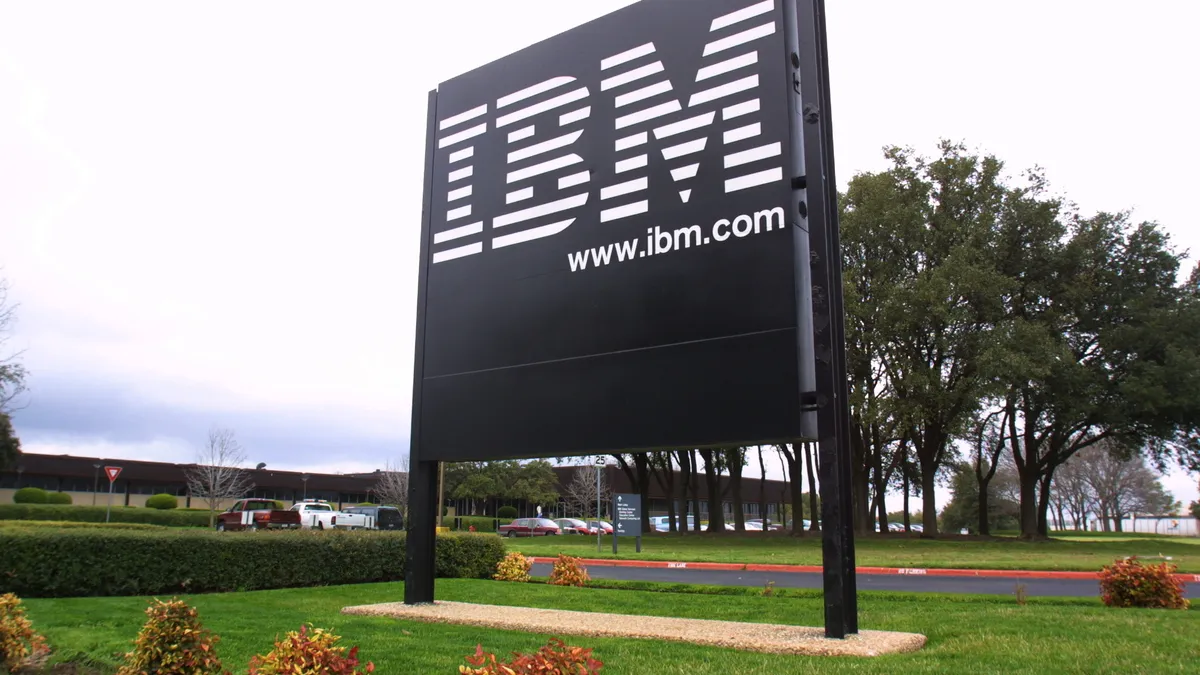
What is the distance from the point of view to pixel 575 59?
36.9ft

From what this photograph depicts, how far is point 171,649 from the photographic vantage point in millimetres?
6297

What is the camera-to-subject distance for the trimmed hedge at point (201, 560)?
1197 centimetres

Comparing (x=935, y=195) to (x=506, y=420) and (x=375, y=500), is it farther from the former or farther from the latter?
(x=375, y=500)

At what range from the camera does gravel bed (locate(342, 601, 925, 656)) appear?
7812 mm

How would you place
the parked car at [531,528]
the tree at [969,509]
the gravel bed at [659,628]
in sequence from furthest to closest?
the tree at [969,509], the parked car at [531,528], the gravel bed at [659,628]

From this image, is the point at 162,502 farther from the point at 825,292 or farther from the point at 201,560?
the point at 825,292

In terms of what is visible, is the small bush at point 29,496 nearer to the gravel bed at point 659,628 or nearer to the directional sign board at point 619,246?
the gravel bed at point 659,628

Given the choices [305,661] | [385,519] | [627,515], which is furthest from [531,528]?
[305,661]

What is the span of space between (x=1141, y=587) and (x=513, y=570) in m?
10.1

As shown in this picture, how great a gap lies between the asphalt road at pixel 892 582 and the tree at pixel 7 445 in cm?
3445

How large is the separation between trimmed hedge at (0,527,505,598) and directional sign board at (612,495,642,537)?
38.9 feet

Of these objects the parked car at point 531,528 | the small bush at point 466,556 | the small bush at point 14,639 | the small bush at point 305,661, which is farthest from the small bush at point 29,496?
the small bush at point 305,661

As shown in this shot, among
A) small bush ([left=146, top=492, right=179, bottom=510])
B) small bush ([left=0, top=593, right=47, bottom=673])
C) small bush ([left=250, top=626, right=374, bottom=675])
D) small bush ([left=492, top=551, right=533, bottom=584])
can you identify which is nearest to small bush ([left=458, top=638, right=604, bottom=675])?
small bush ([left=250, top=626, right=374, bottom=675])

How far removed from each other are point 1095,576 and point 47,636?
17.9 m
